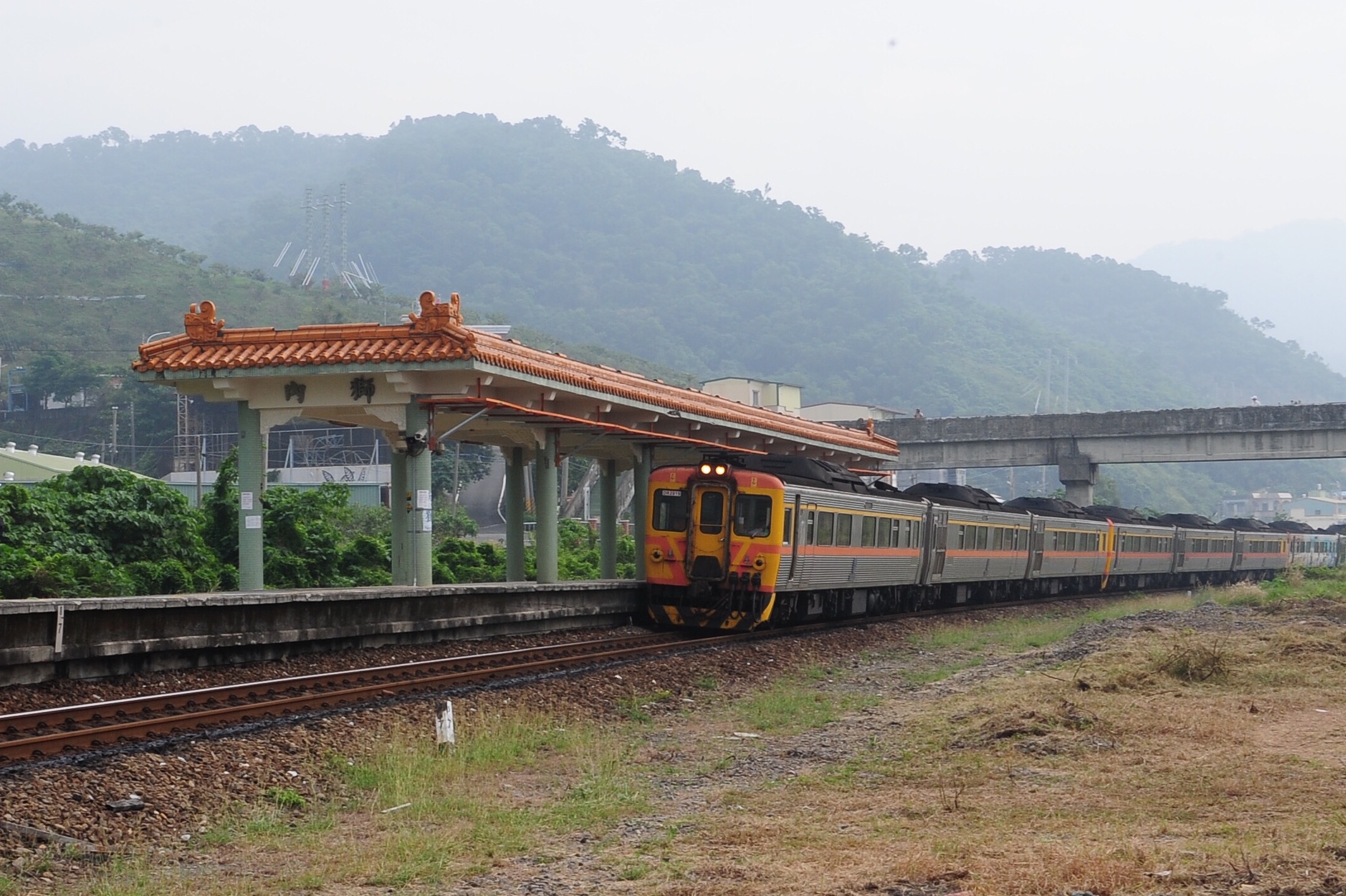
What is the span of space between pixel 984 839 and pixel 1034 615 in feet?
75.2

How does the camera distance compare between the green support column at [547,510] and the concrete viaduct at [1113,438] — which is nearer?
the green support column at [547,510]

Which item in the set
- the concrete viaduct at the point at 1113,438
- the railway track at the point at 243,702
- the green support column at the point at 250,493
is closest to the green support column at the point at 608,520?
the green support column at the point at 250,493

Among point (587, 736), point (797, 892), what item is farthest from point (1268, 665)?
point (797, 892)

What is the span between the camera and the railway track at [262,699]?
34.1 feet

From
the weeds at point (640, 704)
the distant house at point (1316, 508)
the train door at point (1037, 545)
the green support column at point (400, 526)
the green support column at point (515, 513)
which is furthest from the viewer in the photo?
the distant house at point (1316, 508)

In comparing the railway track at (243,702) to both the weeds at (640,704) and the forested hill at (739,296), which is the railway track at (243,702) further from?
the forested hill at (739,296)

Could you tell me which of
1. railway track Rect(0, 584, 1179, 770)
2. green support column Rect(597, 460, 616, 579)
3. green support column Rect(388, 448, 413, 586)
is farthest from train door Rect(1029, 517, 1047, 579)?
green support column Rect(388, 448, 413, 586)

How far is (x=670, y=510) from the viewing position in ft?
70.4

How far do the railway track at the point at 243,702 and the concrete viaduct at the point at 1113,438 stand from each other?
31.6m

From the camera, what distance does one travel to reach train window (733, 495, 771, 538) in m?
20.6

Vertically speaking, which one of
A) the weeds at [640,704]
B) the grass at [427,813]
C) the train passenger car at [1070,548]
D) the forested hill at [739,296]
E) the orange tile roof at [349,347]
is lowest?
the weeds at [640,704]

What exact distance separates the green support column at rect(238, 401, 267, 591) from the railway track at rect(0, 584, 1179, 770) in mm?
3651

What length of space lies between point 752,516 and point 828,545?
7.05 ft

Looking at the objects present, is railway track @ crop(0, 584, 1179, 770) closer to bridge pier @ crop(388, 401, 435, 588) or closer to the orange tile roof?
bridge pier @ crop(388, 401, 435, 588)
